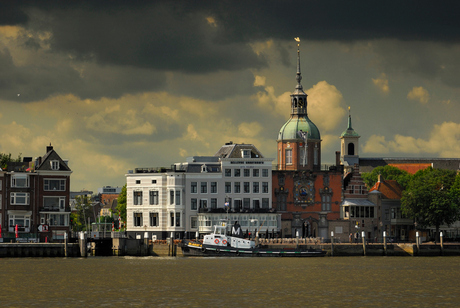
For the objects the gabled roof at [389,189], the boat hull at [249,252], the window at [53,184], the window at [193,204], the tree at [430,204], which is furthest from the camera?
Answer: the gabled roof at [389,189]

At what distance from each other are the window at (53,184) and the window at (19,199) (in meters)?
3.04

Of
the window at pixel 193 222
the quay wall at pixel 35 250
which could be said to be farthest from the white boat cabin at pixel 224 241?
the window at pixel 193 222

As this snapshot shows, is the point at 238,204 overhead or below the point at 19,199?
below

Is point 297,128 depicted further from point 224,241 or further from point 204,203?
point 224,241

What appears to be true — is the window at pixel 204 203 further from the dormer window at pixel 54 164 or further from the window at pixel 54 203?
the dormer window at pixel 54 164

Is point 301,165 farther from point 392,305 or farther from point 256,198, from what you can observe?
point 392,305

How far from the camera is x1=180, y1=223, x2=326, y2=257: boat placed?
418 feet

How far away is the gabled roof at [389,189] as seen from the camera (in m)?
166

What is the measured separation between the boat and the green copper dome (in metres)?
34.7

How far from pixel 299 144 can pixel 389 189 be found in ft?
57.3

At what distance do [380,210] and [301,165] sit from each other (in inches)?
549

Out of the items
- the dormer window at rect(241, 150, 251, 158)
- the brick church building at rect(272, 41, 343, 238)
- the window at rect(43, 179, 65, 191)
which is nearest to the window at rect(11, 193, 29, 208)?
the window at rect(43, 179, 65, 191)

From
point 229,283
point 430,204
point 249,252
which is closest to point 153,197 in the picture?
point 249,252

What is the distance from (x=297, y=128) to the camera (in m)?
162
